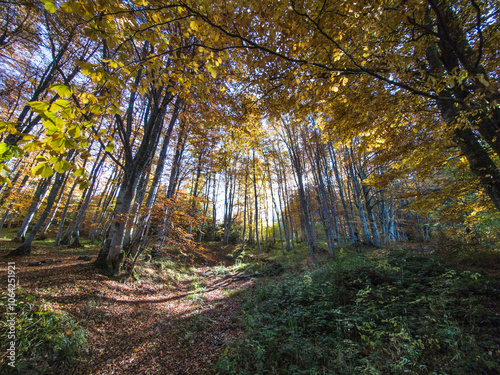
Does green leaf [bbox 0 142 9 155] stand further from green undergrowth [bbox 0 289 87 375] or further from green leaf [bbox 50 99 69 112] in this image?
green undergrowth [bbox 0 289 87 375]

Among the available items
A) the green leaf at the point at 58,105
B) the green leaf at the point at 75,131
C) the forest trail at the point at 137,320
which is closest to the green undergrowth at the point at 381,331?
the forest trail at the point at 137,320

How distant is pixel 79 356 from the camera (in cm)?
293

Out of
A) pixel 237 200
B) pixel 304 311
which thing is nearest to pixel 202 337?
pixel 304 311

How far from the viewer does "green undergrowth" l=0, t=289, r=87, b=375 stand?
2.52 meters

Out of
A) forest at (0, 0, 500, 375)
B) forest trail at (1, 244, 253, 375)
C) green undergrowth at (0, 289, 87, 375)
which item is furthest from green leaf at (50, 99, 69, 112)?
forest trail at (1, 244, 253, 375)

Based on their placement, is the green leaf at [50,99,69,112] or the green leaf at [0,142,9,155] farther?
the green leaf at [50,99,69,112]

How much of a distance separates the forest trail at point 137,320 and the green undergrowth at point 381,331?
0.69 metres

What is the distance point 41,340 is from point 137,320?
1.79 m

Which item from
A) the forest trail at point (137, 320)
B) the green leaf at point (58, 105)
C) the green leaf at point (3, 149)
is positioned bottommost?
the forest trail at point (137, 320)

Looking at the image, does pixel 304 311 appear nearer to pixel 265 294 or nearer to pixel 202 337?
pixel 265 294

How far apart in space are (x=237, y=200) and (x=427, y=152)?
18.6m

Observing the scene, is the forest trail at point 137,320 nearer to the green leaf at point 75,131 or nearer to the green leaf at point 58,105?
the green leaf at point 75,131

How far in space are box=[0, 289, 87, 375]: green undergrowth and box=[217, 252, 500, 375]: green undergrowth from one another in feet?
7.94

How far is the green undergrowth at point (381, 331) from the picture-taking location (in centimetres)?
251
